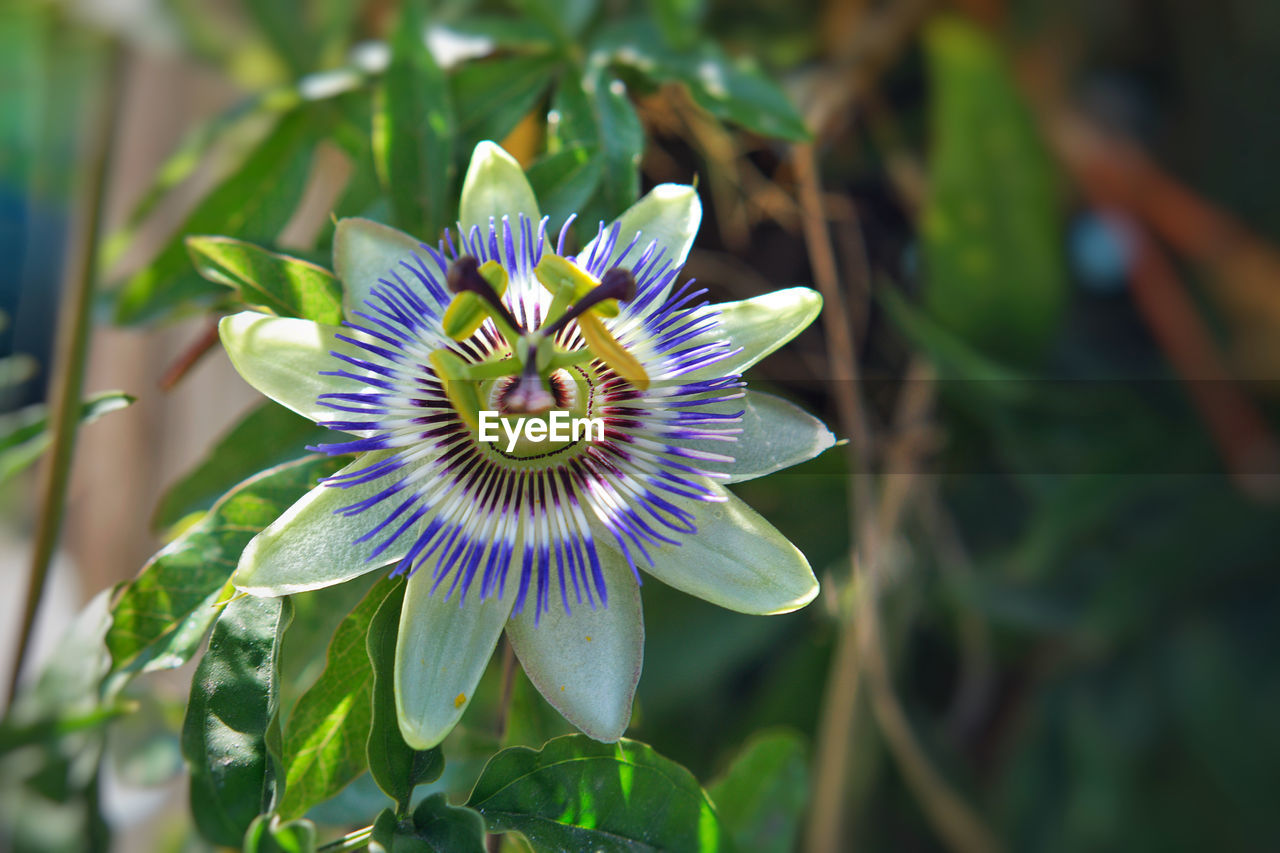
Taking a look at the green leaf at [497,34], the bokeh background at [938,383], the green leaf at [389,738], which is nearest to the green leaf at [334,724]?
the green leaf at [389,738]

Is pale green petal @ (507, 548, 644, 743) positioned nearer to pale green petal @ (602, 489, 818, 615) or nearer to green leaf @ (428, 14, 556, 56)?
pale green petal @ (602, 489, 818, 615)

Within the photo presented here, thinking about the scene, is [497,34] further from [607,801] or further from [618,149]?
[607,801]

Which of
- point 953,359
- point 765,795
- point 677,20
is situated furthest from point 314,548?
point 953,359

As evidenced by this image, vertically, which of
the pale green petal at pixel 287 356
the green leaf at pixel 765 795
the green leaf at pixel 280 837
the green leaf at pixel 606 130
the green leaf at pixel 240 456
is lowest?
the green leaf at pixel 765 795

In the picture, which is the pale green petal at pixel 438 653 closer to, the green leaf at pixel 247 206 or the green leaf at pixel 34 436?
the green leaf at pixel 34 436

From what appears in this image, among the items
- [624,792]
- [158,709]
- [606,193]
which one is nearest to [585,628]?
[624,792]
